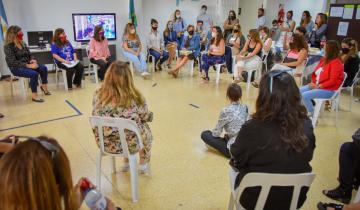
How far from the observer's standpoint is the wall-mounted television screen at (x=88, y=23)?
7.03m

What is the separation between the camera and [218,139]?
127 inches

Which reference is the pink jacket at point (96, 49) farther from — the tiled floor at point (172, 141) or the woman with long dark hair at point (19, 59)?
the woman with long dark hair at point (19, 59)

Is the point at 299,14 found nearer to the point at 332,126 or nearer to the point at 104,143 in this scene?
the point at 332,126

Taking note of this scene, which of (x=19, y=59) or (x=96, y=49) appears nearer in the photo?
(x=19, y=59)

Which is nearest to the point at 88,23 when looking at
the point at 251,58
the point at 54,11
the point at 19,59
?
the point at 54,11

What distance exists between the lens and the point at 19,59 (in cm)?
495

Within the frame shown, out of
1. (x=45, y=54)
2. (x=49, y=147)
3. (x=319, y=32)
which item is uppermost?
(x=319, y=32)

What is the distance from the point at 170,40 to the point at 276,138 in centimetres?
686

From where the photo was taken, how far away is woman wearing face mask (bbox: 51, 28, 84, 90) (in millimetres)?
5578

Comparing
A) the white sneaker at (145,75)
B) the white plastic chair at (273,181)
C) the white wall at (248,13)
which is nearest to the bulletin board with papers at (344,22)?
the white wall at (248,13)

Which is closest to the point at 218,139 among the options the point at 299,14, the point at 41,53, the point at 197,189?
→ the point at 197,189

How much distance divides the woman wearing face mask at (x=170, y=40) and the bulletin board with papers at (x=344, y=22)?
12.2 feet

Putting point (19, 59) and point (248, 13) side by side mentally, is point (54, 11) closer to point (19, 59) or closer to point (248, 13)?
point (19, 59)

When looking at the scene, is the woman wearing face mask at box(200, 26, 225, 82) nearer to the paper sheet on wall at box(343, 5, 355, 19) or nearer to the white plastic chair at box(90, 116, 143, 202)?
the paper sheet on wall at box(343, 5, 355, 19)
